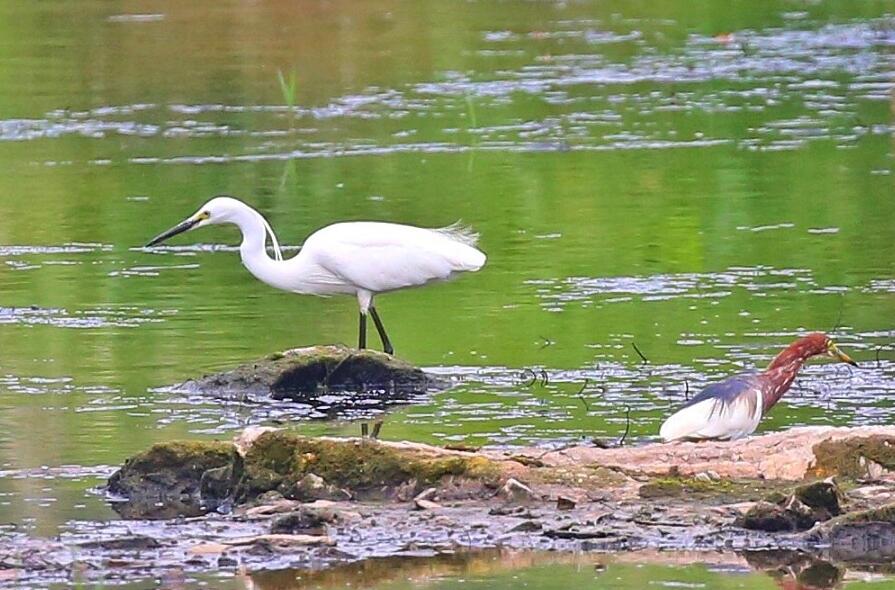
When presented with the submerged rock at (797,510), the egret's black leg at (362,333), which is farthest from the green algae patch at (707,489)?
the egret's black leg at (362,333)

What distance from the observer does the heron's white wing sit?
11836mm

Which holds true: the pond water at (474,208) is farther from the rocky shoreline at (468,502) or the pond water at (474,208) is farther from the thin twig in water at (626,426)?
the rocky shoreline at (468,502)

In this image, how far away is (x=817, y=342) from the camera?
9.74m

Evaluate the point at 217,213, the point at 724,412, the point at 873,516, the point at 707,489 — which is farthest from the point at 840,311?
the point at 873,516

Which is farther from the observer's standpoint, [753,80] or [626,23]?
[626,23]

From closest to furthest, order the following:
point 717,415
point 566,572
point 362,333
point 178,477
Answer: point 566,572 < point 178,477 < point 717,415 < point 362,333

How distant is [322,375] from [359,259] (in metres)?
0.97

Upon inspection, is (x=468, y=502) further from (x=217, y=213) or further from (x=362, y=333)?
(x=217, y=213)

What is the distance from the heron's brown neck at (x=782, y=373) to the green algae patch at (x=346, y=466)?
161 cm

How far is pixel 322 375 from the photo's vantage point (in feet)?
36.3

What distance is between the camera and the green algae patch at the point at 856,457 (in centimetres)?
821

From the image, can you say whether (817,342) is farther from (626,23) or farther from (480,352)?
(626,23)

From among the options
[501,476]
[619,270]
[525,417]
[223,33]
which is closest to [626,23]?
[223,33]

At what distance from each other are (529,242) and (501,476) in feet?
23.1
